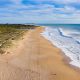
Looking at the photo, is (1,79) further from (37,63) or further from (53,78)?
(37,63)

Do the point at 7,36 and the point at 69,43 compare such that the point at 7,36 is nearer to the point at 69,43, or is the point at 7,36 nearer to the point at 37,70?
the point at 69,43

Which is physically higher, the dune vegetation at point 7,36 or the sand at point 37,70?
the dune vegetation at point 7,36

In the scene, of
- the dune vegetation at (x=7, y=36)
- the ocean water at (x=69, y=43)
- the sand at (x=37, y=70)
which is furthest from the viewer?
the dune vegetation at (x=7, y=36)

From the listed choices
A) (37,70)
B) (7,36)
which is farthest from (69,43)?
(37,70)

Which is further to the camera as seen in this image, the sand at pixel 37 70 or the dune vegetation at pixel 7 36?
the dune vegetation at pixel 7 36

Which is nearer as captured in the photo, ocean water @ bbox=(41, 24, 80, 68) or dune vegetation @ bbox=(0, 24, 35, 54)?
ocean water @ bbox=(41, 24, 80, 68)

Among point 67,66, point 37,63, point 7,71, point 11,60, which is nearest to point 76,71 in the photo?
point 67,66

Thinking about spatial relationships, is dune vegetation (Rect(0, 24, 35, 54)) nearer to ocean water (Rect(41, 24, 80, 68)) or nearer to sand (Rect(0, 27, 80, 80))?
sand (Rect(0, 27, 80, 80))

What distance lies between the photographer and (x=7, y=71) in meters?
9.73

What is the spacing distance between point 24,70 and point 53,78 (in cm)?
182

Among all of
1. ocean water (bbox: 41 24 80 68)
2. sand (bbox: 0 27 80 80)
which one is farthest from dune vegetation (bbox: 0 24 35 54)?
ocean water (bbox: 41 24 80 68)

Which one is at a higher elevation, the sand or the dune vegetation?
the dune vegetation

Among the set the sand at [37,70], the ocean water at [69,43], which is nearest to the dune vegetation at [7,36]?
the sand at [37,70]

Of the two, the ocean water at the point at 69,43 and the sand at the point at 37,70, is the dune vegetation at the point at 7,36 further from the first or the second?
the ocean water at the point at 69,43
